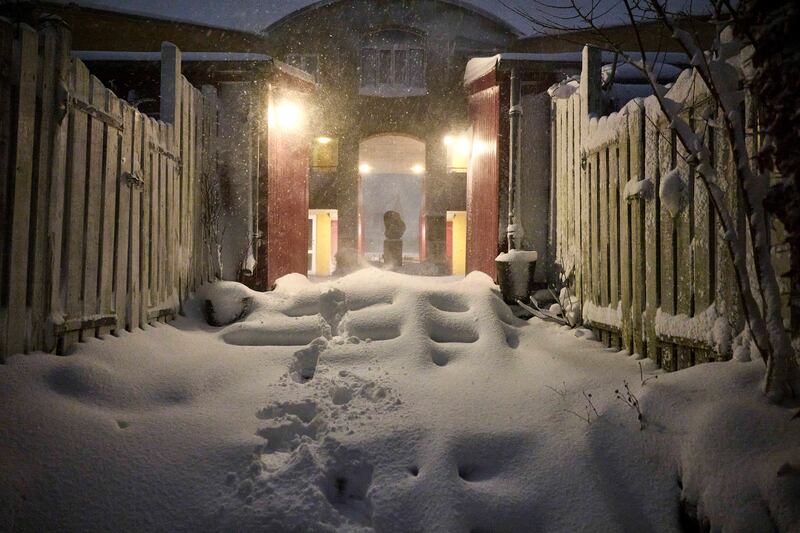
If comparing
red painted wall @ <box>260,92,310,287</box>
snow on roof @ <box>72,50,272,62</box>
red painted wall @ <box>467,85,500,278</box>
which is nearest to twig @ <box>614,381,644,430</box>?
red painted wall @ <box>467,85,500,278</box>

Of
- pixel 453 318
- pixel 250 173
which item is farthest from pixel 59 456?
pixel 250 173

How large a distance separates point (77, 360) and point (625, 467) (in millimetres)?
3349

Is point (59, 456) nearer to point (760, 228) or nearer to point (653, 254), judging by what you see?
point (760, 228)

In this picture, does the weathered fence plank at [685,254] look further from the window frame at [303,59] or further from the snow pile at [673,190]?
the window frame at [303,59]

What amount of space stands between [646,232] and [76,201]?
435cm

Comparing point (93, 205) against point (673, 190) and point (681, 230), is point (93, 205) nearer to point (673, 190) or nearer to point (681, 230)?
point (673, 190)

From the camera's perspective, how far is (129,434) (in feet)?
8.18

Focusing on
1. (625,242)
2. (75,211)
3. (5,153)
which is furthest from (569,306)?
(5,153)

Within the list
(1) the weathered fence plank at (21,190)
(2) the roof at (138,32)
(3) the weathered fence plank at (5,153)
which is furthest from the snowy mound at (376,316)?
(2) the roof at (138,32)

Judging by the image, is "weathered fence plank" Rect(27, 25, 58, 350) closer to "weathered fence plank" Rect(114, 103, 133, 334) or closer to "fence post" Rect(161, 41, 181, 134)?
"weathered fence plank" Rect(114, 103, 133, 334)

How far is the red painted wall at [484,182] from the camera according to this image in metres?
6.68

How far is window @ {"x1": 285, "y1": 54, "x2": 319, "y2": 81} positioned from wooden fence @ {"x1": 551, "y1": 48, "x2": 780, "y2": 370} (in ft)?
33.1

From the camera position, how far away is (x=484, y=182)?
23.5 feet

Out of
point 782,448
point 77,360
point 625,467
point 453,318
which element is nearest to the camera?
point 782,448
